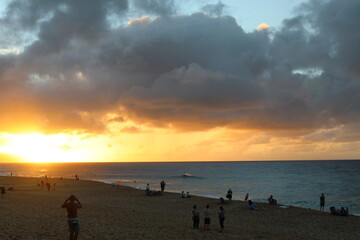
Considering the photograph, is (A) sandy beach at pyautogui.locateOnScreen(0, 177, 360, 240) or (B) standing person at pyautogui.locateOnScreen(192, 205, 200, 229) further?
(B) standing person at pyautogui.locateOnScreen(192, 205, 200, 229)

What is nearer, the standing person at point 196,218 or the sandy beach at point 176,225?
the sandy beach at point 176,225

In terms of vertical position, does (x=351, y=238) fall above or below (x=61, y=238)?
below

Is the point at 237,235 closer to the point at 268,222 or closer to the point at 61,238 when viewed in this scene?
the point at 268,222

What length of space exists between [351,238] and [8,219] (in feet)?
68.9

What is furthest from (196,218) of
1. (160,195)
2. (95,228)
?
(160,195)

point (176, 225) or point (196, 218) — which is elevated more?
point (196, 218)

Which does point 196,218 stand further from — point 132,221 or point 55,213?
point 55,213

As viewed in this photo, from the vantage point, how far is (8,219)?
65.7 ft

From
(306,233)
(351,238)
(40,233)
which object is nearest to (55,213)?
(40,233)

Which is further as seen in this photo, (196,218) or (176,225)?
(176,225)

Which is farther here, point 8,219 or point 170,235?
point 8,219

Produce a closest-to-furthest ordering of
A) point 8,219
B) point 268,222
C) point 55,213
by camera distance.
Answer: point 8,219, point 55,213, point 268,222

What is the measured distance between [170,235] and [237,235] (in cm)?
401

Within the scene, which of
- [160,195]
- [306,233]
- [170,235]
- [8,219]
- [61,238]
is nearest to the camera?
[61,238]
